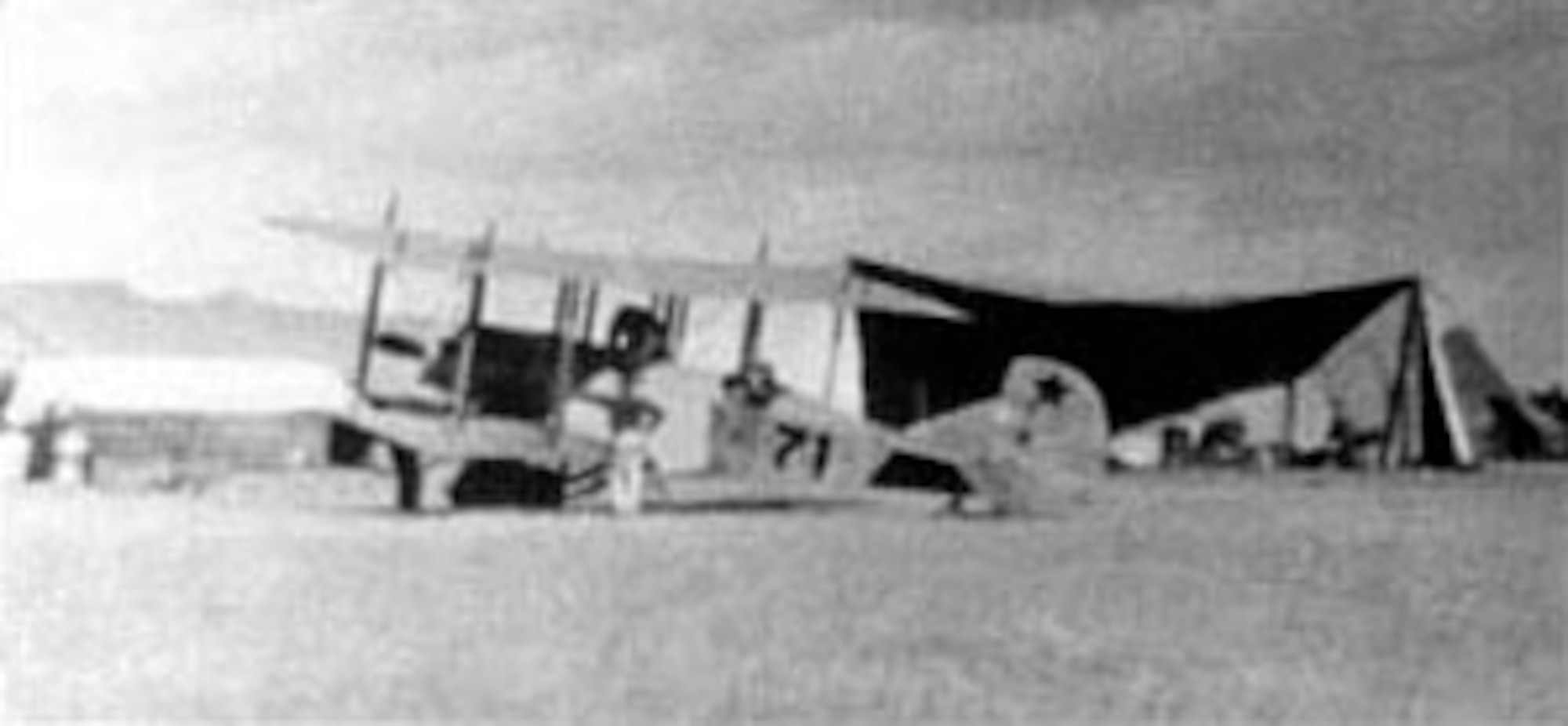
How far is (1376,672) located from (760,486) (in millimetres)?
2316

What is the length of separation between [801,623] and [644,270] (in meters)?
0.91

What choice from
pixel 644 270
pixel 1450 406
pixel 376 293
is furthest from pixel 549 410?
pixel 1450 406

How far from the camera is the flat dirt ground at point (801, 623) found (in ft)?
11.1

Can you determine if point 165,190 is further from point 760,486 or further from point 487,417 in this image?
point 760,486

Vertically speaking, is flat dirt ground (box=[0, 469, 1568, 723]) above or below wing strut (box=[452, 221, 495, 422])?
below

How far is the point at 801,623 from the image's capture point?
3693 mm

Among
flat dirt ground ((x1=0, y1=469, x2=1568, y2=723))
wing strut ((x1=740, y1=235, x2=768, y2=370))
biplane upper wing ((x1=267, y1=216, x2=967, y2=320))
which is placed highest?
biplane upper wing ((x1=267, y1=216, x2=967, y2=320))

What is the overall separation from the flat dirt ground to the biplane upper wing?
19.3 inches

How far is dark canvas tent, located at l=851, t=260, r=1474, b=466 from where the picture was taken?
14.3 feet

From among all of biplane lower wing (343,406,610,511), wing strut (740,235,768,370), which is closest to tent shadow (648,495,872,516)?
biplane lower wing (343,406,610,511)

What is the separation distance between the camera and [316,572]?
12.8ft

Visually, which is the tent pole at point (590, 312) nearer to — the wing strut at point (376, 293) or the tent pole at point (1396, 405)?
the wing strut at point (376, 293)

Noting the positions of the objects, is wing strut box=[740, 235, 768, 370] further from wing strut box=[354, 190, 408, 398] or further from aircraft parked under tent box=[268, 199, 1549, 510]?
wing strut box=[354, 190, 408, 398]

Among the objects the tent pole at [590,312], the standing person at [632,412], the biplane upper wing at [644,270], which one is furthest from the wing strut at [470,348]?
the standing person at [632,412]
